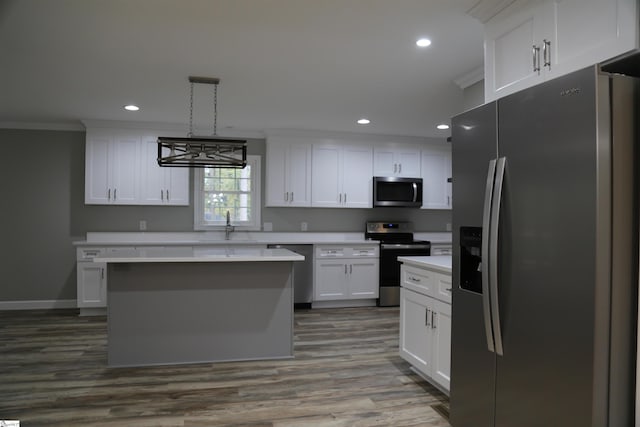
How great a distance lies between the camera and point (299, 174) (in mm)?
5906

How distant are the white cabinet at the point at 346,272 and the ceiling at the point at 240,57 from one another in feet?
6.04

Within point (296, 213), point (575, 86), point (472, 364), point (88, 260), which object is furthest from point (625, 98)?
point (88, 260)

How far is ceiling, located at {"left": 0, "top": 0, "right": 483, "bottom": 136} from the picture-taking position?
246cm

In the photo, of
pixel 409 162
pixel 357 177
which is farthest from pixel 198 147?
pixel 409 162

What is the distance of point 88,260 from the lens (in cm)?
510

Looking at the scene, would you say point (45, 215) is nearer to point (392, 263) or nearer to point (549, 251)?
point (392, 263)

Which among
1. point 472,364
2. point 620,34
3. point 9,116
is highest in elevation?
point 9,116

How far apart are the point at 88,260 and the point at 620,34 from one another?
5.49 m

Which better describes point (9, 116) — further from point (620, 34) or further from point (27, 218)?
point (620, 34)

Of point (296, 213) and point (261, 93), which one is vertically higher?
point (261, 93)

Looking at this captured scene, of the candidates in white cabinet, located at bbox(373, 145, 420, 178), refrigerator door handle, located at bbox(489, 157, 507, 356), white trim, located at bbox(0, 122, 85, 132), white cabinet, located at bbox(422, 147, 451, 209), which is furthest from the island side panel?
white cabinet, located at bbox(422, 147, 451, 209)

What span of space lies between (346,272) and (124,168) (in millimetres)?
3284

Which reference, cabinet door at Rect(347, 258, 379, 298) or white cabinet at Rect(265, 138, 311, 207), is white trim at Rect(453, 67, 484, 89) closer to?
white cabinet at Rect(265, 138, 311, 207)

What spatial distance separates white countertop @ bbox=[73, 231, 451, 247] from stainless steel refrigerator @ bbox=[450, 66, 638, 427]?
3.78 m
